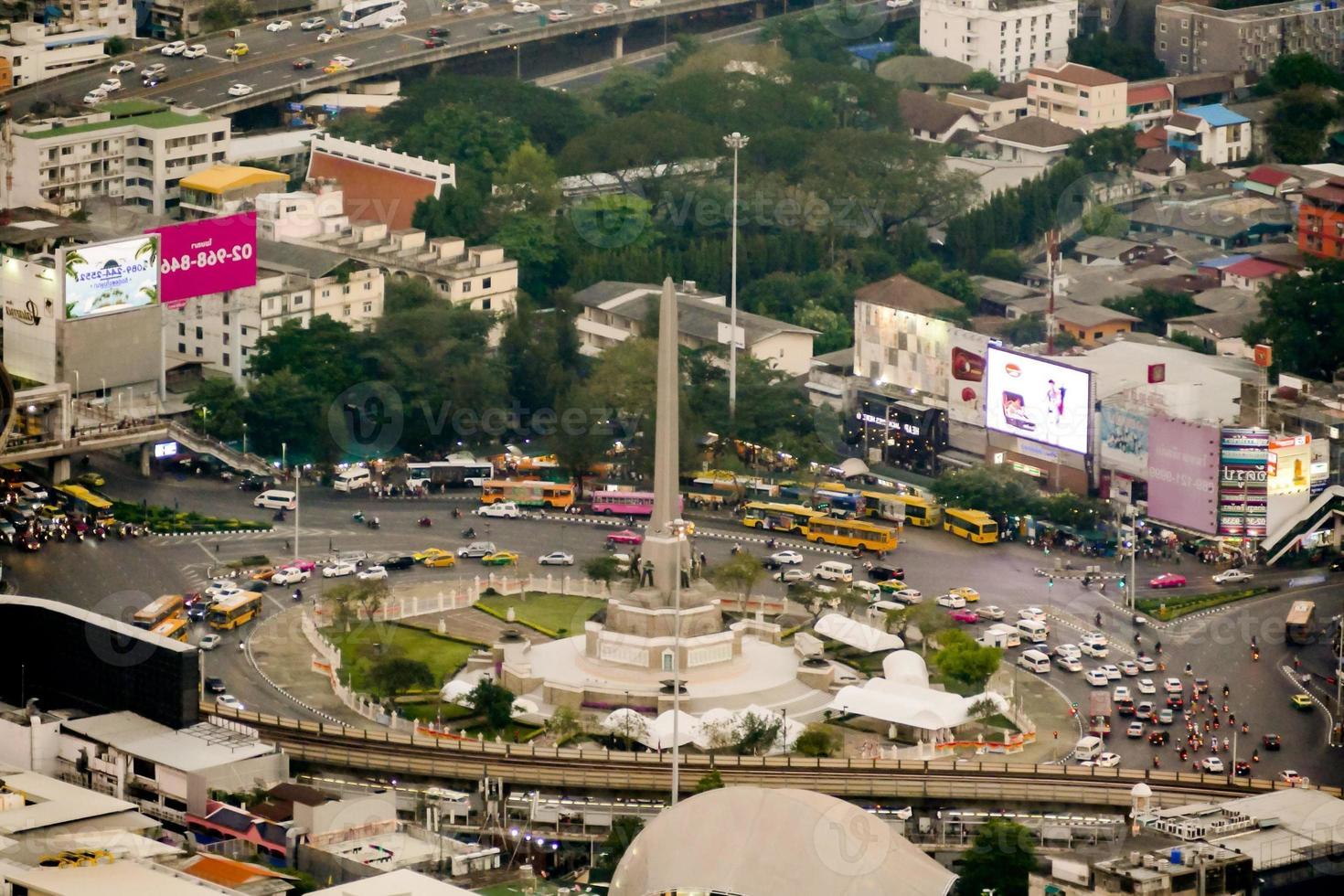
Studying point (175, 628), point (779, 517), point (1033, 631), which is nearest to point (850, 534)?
point (779, 517)

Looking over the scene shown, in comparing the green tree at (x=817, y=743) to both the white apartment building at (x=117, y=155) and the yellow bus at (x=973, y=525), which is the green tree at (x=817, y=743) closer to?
the yellow bus at (x=973, y=525)

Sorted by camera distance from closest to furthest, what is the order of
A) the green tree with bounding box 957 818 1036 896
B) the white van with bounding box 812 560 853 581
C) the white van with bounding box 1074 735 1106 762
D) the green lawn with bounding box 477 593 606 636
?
the green tree with bounding box 957 818 1036 896 < the white van with bounding box 1074 735 1106 762 < the green lawn with bounding box 477 593 606 636 < the white van with bounding box 812 560 853 581

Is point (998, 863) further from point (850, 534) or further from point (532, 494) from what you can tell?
point (532, 494)

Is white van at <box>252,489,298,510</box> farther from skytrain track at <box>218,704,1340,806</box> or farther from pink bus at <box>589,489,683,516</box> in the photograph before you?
skytrain track at <box>218,704,1340,806</box>

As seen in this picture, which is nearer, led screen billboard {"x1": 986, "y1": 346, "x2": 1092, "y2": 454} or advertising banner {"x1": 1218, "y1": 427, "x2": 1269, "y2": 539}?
advertising banner {"x1": 1218, "y1": 427, "x2": 1269, "y2": 539}

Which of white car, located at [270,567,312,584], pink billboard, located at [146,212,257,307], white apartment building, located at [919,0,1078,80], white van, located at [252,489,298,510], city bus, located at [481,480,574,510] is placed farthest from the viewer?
white apartment building, located at [919,0,1078,80]

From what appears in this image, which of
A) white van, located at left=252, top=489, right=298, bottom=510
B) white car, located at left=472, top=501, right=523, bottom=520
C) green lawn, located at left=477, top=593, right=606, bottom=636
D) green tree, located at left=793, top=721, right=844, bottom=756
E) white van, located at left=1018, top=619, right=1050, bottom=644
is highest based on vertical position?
green tree, located at left=793, top=721, right=844, bottom=756

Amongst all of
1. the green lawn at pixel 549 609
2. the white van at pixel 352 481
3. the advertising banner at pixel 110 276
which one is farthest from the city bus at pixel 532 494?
the advertising banner at pixel 110 276

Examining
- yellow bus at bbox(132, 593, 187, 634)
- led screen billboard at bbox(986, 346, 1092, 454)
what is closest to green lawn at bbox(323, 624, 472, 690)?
yellow bus at bbox(132, 593, 187, 634)
